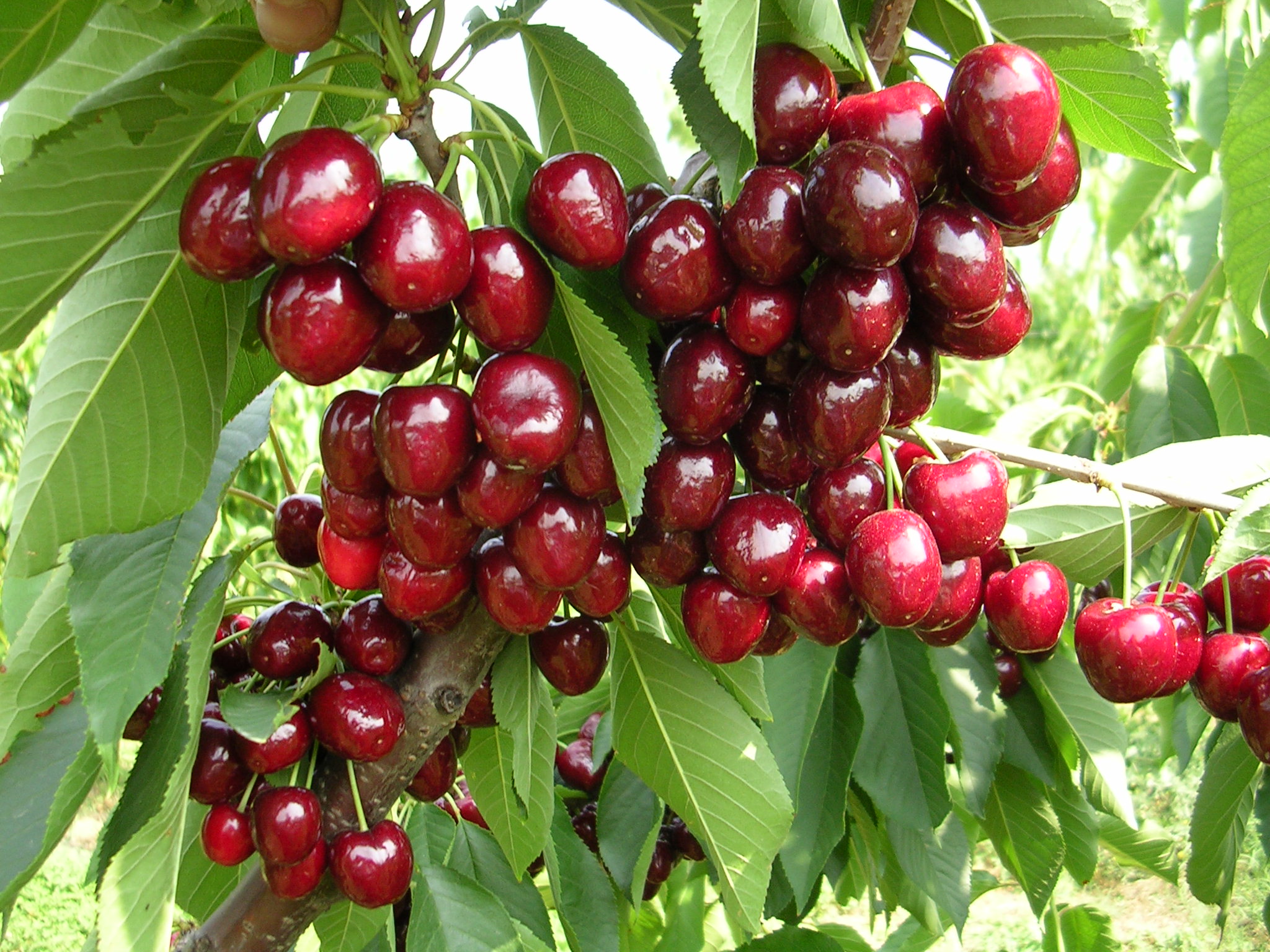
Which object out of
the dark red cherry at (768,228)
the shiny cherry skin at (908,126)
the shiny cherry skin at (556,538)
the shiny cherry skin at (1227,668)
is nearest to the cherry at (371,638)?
the shiny cherry skin at (556,538)

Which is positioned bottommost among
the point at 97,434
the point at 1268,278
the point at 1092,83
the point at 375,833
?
the point at 375,833

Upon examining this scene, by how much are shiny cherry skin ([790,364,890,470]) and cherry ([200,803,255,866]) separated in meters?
0.64

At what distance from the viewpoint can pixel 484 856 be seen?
1.25 m

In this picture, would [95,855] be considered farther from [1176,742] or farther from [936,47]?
[1176,742]

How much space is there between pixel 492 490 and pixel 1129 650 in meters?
0.65

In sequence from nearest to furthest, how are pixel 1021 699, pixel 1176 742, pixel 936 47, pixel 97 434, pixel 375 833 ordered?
pixel 97 434
pixel 936 47
pixel 375 833
pixel 1021 699
pixel 1176 742

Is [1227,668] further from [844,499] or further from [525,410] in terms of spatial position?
[525,410]

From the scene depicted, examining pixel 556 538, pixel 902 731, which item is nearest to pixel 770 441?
pixel 556 538

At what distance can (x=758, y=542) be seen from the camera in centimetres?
79

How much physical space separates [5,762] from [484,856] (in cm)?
52

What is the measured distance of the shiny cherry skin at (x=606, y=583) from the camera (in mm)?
837

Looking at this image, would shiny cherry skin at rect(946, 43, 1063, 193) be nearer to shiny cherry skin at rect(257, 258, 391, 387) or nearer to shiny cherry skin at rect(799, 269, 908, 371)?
shiny cherry skin at rect(799, 269, 908, 371)

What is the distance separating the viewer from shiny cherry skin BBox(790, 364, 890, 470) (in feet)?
2.38

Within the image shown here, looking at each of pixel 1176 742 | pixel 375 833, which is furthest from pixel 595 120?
pixel 1176 742
